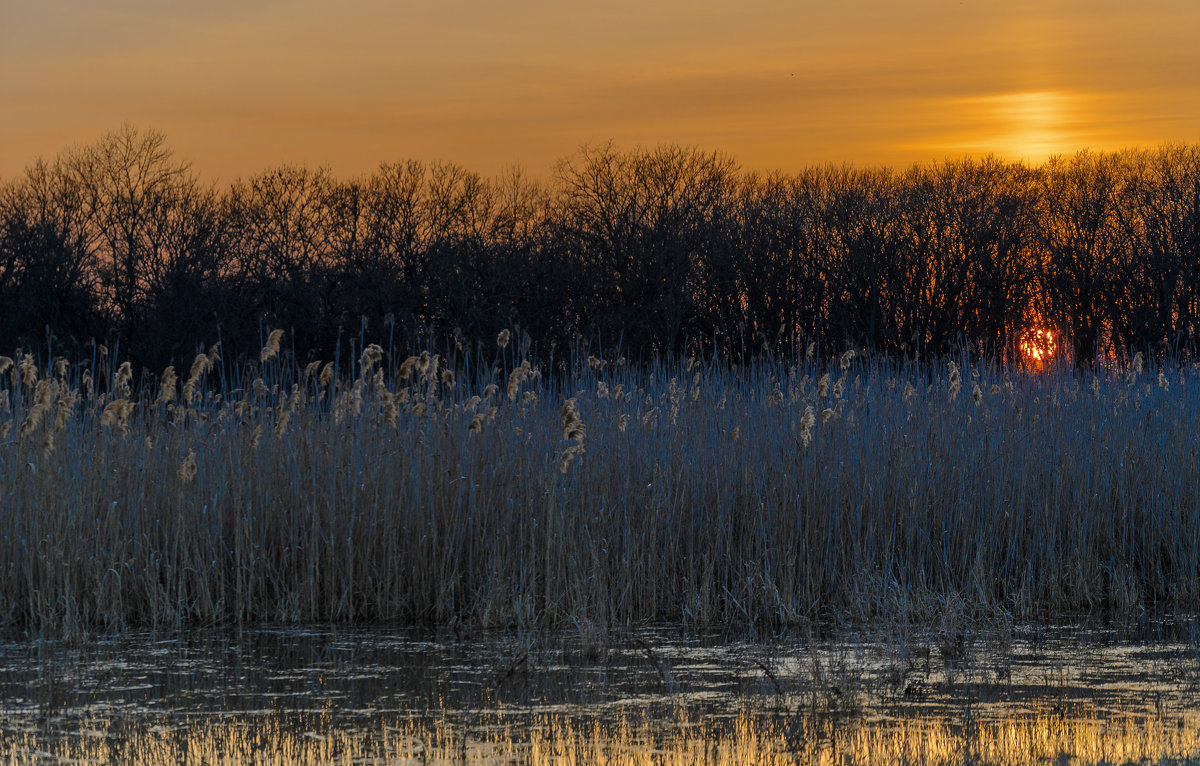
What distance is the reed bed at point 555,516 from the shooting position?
26.0 feet

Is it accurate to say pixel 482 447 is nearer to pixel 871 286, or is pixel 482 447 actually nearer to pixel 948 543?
pixel 948 543

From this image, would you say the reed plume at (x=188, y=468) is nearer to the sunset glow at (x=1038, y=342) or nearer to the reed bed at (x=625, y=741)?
the reed bed at (x=625, y=741)

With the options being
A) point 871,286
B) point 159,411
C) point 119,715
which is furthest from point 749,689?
point 871,286

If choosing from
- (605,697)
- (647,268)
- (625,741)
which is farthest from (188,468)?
(647,268)

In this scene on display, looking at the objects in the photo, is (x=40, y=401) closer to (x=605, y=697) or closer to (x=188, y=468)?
(x=188, y=468)

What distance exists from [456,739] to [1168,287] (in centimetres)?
2677

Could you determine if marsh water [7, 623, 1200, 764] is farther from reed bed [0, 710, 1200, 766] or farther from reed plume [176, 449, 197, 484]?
reed plume [176, 449, 197, 484]

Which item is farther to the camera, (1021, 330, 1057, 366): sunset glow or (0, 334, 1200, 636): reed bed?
(1021, 330, 1057, 366): sunset glow

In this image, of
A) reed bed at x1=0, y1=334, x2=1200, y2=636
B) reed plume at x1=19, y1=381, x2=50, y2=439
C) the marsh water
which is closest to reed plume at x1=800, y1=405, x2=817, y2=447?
reed bed at x1=0, y1=334, x2=1200, y2=636

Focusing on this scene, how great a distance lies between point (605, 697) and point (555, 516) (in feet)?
8.28

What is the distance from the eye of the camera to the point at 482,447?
872cm

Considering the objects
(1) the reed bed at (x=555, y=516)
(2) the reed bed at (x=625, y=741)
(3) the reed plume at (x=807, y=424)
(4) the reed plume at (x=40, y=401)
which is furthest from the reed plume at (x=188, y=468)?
(3) the reed plume at (x=807, y=424)

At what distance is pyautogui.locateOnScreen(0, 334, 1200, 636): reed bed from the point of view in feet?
26.0

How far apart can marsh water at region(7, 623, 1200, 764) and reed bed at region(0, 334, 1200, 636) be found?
475 mm
